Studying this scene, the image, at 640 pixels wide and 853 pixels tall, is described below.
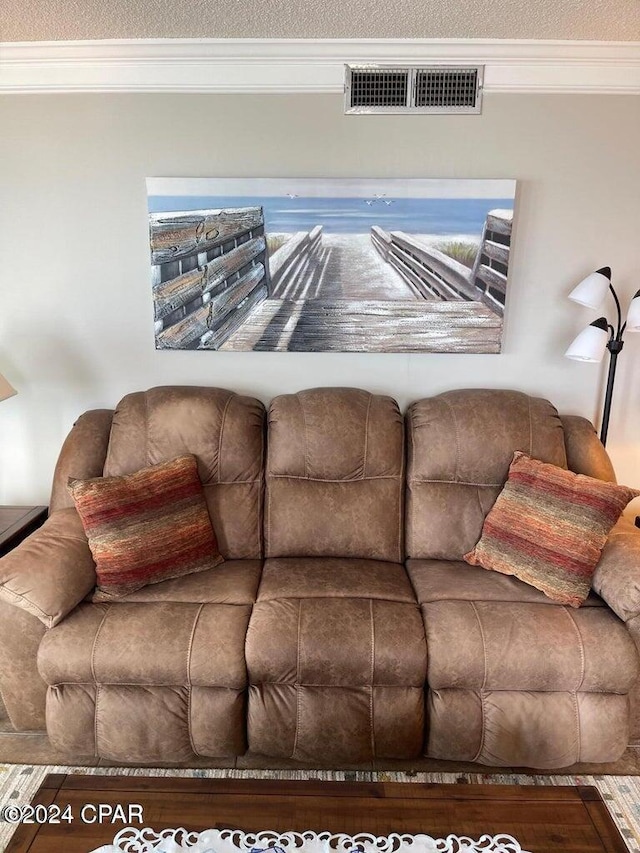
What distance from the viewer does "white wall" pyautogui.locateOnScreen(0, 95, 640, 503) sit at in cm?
237

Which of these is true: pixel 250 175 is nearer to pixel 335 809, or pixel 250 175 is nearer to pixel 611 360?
pixel 611 360

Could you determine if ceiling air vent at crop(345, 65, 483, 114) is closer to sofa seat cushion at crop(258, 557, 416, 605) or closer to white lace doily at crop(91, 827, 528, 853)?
sofa seat cushion at crop(258, 557, 416, 605)

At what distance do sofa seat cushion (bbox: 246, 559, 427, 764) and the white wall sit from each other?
119 cm

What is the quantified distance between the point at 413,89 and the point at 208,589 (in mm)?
2193

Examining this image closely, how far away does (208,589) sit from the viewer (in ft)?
6.49

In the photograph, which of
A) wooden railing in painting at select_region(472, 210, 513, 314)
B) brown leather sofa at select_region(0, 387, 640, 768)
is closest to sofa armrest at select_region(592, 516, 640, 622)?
brown leather sofa at select_region(0, 387, 640, 768)

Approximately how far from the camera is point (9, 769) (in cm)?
181

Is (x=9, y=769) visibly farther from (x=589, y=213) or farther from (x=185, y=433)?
(x=589, y=213)

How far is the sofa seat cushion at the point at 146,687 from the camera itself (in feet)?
5.68

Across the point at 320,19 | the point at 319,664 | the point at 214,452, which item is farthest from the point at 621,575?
the point at 320,19

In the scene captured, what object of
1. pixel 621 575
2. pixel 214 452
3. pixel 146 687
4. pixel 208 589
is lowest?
pixel 146 687

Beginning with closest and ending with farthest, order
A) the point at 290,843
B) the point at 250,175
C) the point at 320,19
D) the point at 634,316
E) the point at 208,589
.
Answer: the point at 290,843, the point at 208,589, the point at 320,19, the point at 634,316, the point at 250,175

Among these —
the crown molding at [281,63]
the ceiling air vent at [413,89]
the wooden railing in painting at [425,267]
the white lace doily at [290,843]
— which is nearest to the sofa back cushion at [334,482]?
the wooden railing in painting at [425,267]

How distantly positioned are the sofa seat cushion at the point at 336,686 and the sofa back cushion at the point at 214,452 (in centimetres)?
53
